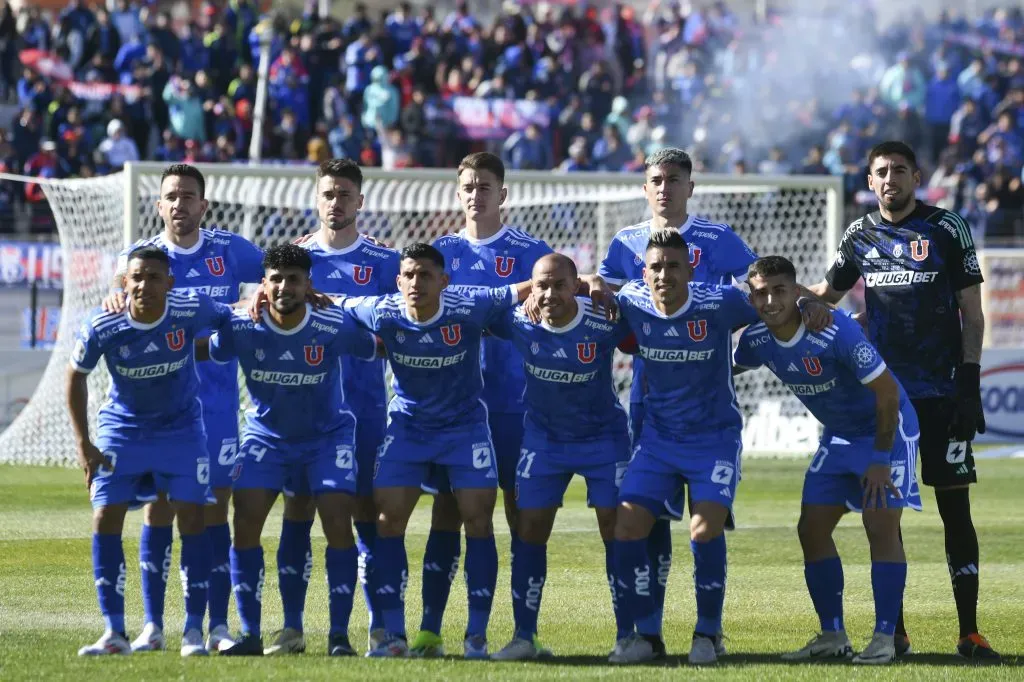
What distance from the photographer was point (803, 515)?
7.43m

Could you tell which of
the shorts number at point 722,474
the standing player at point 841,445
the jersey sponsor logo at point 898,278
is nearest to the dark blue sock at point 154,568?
the shorts number at point 722,474

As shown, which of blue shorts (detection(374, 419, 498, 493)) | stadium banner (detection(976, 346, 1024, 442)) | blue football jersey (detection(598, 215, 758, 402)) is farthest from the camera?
stadium banner (detection(976, 346, 1024, 442))

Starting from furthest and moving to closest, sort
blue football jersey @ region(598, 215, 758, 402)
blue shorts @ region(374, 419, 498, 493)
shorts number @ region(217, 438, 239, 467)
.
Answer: shorts number @ region(217, 438, 239, 467) → blue football jersey @ region(598, 215, 758, 402) → blue shorts @ region(374, 419, 498, 493)

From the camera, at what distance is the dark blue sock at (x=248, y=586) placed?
734 centimetres

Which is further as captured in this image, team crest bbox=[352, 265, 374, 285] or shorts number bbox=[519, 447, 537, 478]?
team crest bbox=[352, 265, 374, 285]

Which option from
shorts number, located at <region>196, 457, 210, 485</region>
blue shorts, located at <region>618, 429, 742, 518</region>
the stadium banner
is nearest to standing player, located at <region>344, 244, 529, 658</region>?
blue shorts, located at <region>618, 429, 742, 518</region>

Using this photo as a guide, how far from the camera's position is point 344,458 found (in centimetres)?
741

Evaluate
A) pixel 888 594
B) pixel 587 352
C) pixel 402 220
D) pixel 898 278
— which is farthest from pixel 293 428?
pixel 402 220

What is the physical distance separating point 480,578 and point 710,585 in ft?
3.48

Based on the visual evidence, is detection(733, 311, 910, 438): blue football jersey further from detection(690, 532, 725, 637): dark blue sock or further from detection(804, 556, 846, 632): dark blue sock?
detection(690, 532, 725, 637): dark blue sock

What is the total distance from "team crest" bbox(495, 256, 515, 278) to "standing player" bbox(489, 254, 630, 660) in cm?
52

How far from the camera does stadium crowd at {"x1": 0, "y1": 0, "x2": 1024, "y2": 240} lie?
22.1 meters

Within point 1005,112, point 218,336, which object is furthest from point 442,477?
point 1005,112

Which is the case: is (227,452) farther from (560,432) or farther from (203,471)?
(560,432)
